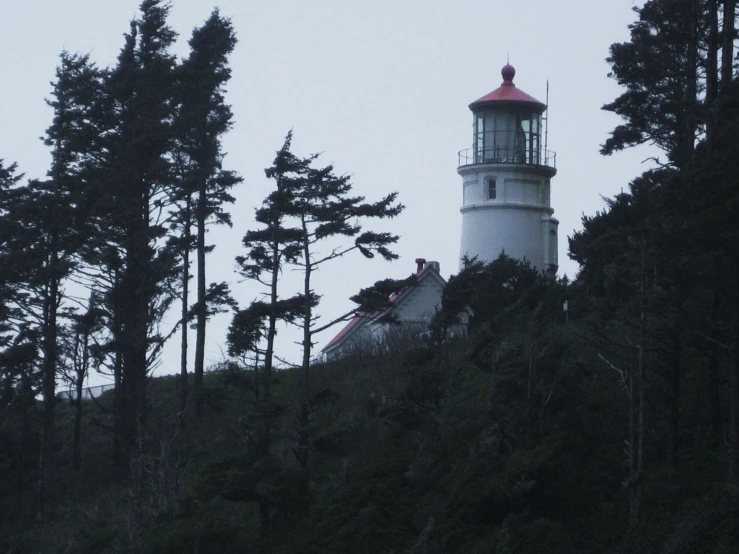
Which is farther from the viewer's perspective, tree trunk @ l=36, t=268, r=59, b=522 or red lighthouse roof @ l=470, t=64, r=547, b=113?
red lighthouse roof @ l=470, t=64, r=547, b=113

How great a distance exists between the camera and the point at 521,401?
71.5 feet

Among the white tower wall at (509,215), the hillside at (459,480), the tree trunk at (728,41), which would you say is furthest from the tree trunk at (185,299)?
the tree trunk at (728,41)

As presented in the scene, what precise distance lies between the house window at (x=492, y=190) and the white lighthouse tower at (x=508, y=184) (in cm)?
4

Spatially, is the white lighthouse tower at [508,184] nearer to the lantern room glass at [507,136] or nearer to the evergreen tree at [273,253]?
the lantern room glass at [507,136]

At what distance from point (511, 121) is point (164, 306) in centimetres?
2031

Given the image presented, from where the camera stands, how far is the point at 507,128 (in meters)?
45.3

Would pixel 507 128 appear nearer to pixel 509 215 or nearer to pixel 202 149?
pixel 509 215

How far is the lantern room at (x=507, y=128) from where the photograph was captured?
4466cm

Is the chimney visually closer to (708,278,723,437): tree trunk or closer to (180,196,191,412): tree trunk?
(180,196,191,412): tree trunk

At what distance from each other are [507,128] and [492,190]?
99.6 inches

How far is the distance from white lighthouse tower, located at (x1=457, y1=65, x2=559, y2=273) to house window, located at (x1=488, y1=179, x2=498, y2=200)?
0.04 meters

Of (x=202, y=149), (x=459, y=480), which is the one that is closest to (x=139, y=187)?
(x=202, y=149)

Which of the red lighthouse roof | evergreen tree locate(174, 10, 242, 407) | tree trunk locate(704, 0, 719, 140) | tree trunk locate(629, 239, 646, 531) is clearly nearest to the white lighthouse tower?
the red lighthouse roof

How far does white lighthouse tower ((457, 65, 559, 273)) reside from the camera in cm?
4447
